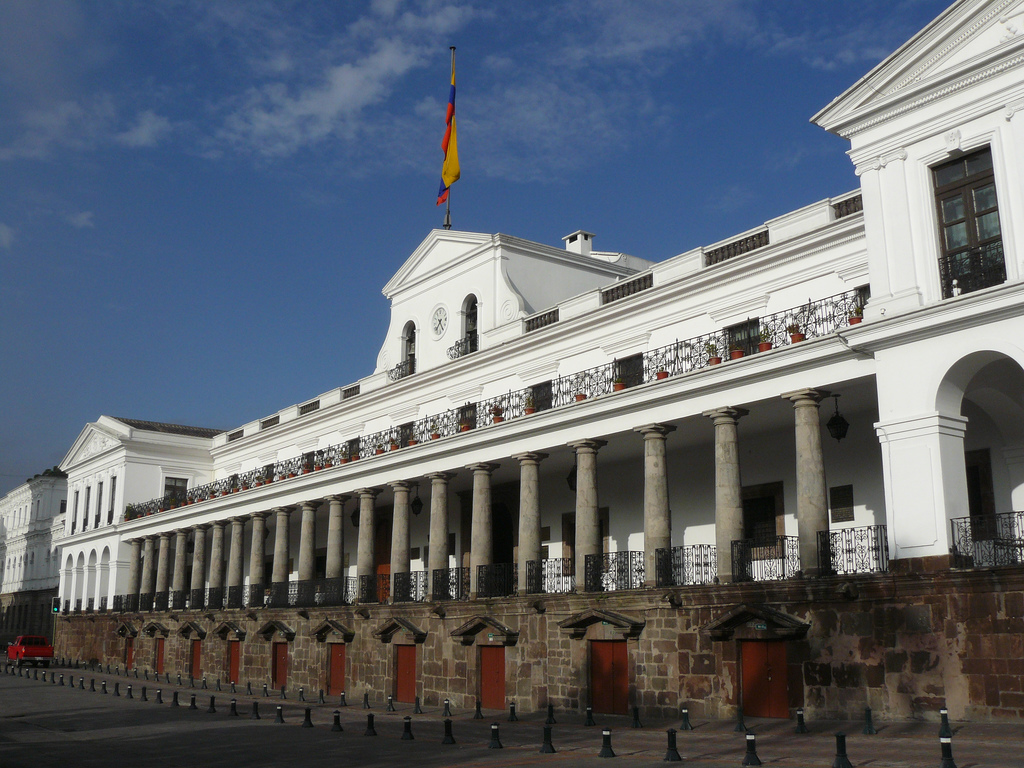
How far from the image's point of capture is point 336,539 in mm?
38094

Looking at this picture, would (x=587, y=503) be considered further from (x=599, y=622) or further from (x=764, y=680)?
(x=764, y=680)

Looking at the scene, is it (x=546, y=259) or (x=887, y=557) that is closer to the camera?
(x=887, y=557)

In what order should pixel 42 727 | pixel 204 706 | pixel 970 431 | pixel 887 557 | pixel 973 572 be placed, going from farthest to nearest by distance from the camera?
1. pixel 204 706
2. pixel 42 727
3. pixel 970 431
4. pixel 887 557
5. pixel 973 572

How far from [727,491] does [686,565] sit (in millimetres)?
Result: 3290

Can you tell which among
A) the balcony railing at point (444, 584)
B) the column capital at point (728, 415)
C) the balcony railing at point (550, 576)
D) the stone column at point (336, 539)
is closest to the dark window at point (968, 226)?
the column capital at point (728, 415)

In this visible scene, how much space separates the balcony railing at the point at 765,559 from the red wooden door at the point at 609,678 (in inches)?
146

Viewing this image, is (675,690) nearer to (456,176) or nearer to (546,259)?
(546,259)

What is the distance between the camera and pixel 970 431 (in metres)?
23.0

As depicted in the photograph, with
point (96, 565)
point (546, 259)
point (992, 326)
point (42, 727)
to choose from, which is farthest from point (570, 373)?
point (96, 565)

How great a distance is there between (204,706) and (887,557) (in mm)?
20948

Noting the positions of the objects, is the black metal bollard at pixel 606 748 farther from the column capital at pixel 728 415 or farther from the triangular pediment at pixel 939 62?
the triangular pediment at pixel 939 62

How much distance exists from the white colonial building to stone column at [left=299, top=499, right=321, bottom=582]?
0.13 meters

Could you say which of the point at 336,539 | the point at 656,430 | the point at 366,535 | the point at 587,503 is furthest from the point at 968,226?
the point at 336,539

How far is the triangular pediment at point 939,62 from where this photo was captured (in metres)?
20.0
